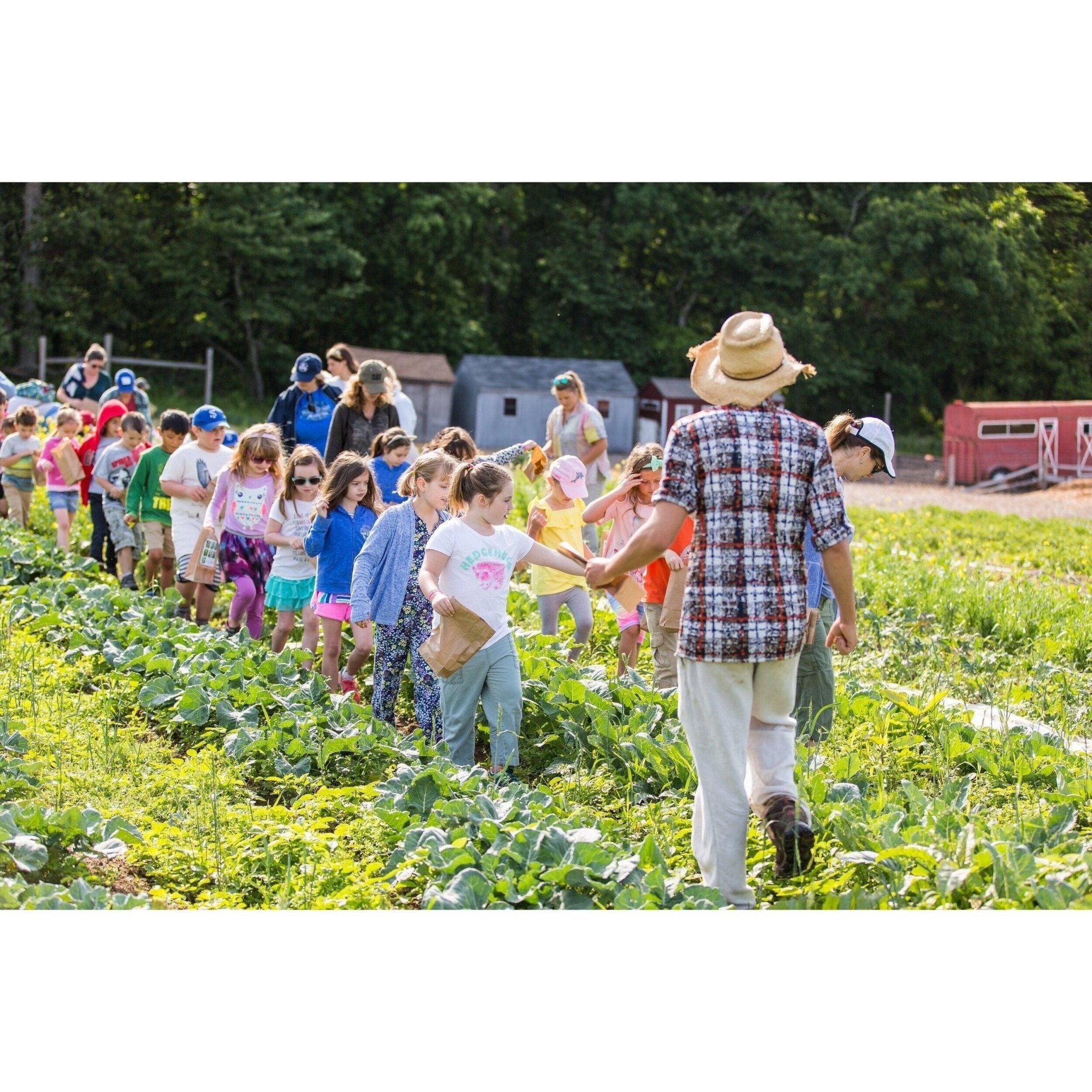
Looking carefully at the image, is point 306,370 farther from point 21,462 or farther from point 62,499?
point 21,462

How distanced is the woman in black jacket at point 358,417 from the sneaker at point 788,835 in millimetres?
5583

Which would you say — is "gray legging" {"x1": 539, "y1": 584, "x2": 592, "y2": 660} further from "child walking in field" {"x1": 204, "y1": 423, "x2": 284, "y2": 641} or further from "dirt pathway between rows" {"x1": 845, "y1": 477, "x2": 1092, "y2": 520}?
"dirt pathway between rows" {"x1": 845, "y1": 477, "x2": 1092, "y2": 520}

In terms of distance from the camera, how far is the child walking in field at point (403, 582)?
20.8 ft

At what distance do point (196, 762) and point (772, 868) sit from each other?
2.59 metres

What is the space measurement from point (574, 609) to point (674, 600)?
1.54 m

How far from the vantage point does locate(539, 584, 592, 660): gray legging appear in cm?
773

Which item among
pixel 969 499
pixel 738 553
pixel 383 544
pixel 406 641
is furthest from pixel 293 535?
pixel 969 499

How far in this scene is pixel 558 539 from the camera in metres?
7.79

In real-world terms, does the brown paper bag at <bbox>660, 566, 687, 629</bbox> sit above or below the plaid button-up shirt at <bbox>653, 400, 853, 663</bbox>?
below

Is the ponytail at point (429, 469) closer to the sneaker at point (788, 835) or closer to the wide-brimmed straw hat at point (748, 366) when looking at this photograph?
the wide-brimmed straw hat at point (748, 366)

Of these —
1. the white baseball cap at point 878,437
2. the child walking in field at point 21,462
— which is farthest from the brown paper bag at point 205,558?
the child walking in field at point 21,462

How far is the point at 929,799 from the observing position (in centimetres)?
503

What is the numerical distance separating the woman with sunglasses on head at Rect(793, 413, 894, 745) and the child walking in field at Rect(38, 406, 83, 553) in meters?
7.62

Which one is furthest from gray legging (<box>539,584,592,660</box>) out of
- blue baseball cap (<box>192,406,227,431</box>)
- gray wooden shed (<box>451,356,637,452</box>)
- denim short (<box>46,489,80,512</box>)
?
gray wooden shed (<box>451,356,637,452</box>)
